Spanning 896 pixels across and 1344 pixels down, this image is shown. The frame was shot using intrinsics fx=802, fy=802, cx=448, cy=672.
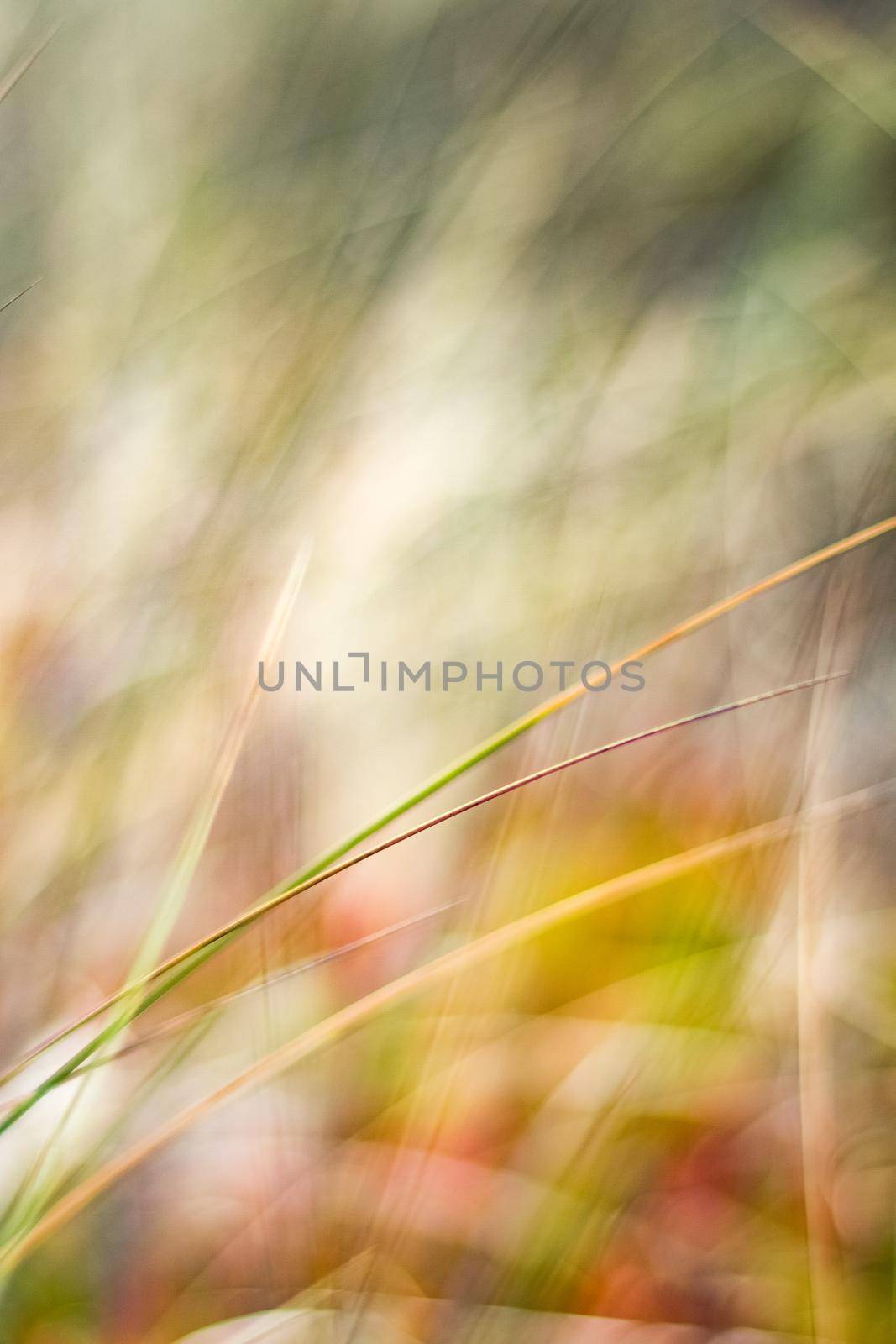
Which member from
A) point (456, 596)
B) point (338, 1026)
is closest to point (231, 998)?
point (338, 1026)

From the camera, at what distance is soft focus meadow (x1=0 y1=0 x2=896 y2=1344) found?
0.35m

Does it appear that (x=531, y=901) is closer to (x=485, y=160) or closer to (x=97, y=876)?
(x=97, y=876)

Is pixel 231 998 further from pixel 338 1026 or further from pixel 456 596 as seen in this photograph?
pixel 456 596

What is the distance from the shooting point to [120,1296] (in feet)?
1.09

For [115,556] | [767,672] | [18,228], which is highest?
[18,228]

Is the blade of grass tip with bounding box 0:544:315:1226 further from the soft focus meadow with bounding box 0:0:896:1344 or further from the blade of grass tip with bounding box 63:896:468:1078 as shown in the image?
the soft focus meadow with bounding box 0:0:896:1344

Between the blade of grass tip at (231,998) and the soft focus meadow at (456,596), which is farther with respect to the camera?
the soft focus meadow at (456,596)

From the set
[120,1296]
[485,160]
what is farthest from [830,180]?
[120,1296]

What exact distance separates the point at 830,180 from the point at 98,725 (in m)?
0.48

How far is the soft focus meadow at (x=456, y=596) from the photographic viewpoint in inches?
14.0

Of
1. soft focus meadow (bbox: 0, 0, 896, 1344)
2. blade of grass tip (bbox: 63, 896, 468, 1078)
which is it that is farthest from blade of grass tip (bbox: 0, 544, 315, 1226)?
soft focus meadow (bbox: 0, 0, 896, 1344)

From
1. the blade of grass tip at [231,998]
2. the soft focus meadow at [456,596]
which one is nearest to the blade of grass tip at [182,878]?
the blade of grass tip at [231,998]

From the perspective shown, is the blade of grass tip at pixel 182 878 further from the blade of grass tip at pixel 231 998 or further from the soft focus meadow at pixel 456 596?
the soft focus meadow at pixel 456 596

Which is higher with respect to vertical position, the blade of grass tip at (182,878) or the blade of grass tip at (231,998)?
the blade of grass tip at (182,878)
